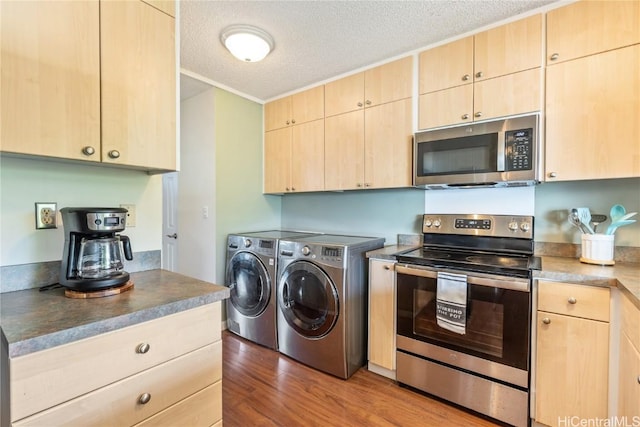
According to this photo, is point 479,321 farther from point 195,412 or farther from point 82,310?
point 82,310

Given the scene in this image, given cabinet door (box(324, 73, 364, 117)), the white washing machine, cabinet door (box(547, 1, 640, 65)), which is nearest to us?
cabinet door (box(547, 1, 640, 65))

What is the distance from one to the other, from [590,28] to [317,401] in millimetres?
2757

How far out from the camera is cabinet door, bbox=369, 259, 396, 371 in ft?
6.73

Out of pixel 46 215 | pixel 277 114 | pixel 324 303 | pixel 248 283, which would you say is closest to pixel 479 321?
pixel 324 303

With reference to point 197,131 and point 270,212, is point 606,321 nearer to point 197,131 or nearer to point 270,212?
point 270,212

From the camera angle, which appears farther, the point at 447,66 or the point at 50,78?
the point at 447,66

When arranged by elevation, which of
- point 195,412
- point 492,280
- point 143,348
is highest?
point 492,280

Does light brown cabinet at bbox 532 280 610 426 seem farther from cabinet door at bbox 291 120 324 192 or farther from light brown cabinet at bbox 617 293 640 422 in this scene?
cabinet door at bbox 291 120 324 192

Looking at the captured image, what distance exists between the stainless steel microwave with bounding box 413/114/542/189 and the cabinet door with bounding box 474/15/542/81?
0.86 ft

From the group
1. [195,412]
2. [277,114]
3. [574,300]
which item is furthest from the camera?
[277,114]

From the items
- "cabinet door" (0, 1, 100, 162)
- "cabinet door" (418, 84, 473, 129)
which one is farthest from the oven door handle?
"cabinet door" (0, 1, 100, 162)

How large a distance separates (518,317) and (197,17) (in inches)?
103

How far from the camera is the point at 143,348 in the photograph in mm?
1039

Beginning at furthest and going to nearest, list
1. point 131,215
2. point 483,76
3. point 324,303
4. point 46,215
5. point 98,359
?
1. point 324,303
2. point 483,76
3. point 131,215
4. point 46,215
5. point 98,359
